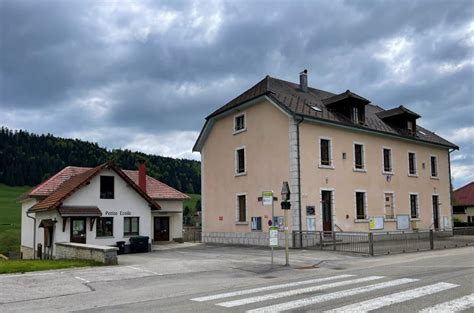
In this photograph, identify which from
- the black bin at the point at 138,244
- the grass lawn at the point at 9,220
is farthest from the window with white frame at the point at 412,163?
the grass lawn at the point at 9,220

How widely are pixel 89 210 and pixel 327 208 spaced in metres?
13.8

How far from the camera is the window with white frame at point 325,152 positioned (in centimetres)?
2664

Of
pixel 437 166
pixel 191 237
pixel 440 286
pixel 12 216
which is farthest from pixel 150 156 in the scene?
pixel 440 286

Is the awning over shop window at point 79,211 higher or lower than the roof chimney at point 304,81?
lower

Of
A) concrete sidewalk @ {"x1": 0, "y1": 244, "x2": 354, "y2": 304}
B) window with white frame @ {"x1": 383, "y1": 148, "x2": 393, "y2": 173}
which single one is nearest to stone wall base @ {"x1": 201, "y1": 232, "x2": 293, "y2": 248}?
concrete sidewalk @ {"x1": 0, "y1": 244, "x2": 354, "y2": 304}

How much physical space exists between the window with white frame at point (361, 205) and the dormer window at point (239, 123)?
26.4 feet

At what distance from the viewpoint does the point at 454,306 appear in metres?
8.21

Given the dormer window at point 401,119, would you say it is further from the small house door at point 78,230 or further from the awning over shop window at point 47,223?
the awning over shop window at point 47,223

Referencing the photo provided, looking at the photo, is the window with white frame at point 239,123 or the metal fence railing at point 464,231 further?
the metal fence railing at point 464,231

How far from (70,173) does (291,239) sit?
18.6 metres

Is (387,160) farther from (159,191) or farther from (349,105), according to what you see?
(159,191)

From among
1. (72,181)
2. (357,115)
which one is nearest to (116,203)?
(72,181)

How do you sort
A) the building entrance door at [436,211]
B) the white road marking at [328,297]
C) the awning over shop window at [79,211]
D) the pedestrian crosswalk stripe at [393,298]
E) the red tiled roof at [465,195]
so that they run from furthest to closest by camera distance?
the red tiled roof at [465,195], the building entrance door at [436,211], the awning over shop window at [79,211], the white road marking at [328,297], the pedestrian crosswalk stripe at [393,298]

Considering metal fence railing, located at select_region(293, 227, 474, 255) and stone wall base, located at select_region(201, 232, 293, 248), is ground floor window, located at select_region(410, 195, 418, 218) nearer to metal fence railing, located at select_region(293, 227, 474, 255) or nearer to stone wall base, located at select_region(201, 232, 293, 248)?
metal fence railing, located at select_region(293, 227, 474, 255)
